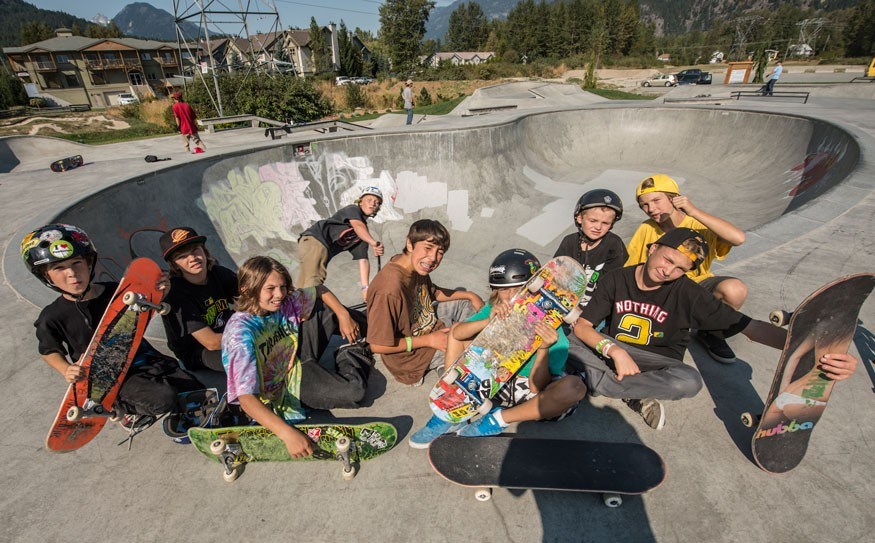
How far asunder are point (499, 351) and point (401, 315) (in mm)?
958

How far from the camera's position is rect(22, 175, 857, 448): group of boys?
2.87m

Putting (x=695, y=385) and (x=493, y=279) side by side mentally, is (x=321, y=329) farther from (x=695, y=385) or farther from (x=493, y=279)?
(x=695, y=385)

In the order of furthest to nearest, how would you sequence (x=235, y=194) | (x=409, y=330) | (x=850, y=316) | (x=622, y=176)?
(x=622, y=176), (x=235, y=194), (x=409, y=330), (x=850, y=316)

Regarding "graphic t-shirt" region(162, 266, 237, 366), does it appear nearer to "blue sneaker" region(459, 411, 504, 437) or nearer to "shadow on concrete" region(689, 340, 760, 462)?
"blue sneaker" region(459, 411, 504, 437)

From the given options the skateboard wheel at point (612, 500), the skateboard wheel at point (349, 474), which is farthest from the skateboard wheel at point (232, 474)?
the skateboard wheel at point (612, 500)

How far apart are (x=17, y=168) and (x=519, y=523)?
20.1 meters

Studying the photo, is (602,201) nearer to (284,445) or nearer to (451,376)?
(451,376)

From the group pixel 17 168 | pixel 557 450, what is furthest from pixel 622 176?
pixel 17 168

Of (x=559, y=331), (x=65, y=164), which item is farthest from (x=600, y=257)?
(x=65, y=164)

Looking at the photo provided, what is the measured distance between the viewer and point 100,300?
10.1 feet

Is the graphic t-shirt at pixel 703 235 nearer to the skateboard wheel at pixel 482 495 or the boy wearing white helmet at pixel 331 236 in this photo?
the skateboard wheel at pixel 482 495

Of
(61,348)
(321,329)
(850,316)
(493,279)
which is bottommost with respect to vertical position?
(321,329)

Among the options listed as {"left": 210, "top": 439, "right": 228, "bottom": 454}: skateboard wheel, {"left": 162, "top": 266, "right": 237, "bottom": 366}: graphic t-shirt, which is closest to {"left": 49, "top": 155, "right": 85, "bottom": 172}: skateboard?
{"left": 162, "top": 266, "right": 237, "bottom": 366}: graphic t-shirt

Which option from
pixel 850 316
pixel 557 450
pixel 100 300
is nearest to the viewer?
pixel 850 316
